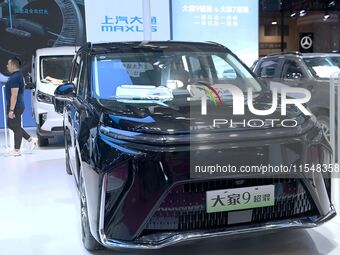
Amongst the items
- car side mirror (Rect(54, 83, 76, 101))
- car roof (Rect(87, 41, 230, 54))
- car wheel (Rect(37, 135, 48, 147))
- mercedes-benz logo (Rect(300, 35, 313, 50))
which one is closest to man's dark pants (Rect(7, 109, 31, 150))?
car wheel (Rect(37, 135, 48, 147))

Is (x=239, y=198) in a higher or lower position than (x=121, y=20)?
lower

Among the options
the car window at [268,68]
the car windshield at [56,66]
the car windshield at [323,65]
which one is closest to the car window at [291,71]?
the car windshield at [323,65]

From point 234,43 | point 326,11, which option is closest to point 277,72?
point 234,43

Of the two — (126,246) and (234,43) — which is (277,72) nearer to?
(234,43)

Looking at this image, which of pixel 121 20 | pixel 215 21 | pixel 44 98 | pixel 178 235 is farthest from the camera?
pixel 215 21

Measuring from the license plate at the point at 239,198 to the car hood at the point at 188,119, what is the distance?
331mm

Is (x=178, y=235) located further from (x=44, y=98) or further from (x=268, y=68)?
(x=268, y=68)

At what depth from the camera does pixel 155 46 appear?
368cm

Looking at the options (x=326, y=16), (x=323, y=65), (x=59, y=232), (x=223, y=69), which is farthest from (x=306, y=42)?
(x=59, y=232)

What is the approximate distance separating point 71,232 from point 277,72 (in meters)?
4.58

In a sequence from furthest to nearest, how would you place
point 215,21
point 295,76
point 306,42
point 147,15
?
point 306,42, point 215,21, point 295,76, point 147,15

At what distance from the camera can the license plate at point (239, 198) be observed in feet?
8.08

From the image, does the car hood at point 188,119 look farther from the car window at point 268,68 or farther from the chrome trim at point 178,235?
the car window at point 268,68

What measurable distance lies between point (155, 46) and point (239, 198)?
1654 millimetres
